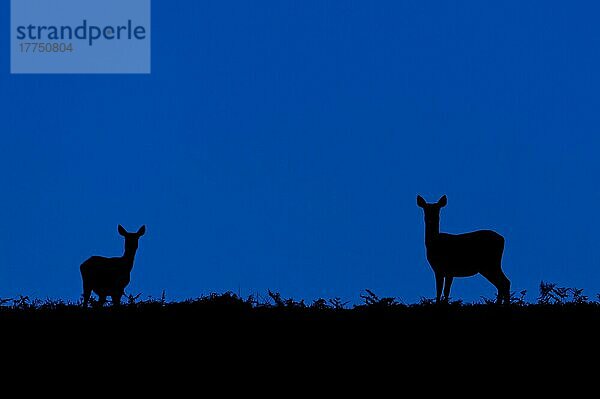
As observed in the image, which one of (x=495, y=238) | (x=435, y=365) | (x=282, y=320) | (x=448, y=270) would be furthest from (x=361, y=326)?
(x=495, y=238)

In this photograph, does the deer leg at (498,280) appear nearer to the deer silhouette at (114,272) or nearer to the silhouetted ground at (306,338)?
the silhouetted ground at (306,338)

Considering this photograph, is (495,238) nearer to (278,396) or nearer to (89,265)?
(89,265)

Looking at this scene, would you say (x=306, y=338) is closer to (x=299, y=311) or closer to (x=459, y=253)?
(x=299, y=311)

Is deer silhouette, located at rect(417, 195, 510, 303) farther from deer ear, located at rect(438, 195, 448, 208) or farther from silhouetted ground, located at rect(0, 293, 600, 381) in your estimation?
silhouetted ground, located at rect(0, 293, 600, 381)

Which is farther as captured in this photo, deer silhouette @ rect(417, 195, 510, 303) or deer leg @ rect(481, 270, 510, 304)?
deer leg @ rect(481, 270, 510, 304)

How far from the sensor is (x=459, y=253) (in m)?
14.6

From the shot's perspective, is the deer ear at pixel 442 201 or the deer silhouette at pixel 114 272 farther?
the deer silhouette at pixel 114 272

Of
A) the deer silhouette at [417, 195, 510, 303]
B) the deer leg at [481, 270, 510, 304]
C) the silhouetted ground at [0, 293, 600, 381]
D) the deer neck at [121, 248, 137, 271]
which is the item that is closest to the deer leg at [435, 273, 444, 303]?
the deer silhouette at [417, 195, 510, 303]

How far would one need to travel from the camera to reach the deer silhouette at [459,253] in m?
14.2

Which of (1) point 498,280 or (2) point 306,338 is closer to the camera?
(2) point 306,338

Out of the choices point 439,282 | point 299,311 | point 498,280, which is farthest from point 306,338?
point 498,280

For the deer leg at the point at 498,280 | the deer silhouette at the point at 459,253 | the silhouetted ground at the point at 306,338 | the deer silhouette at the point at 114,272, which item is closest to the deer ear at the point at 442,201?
the deer silhouette at the point at 459,253

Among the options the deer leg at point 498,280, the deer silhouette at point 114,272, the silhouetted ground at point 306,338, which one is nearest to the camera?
the silhouetted ground at point 306,338

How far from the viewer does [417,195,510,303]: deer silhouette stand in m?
14.2
